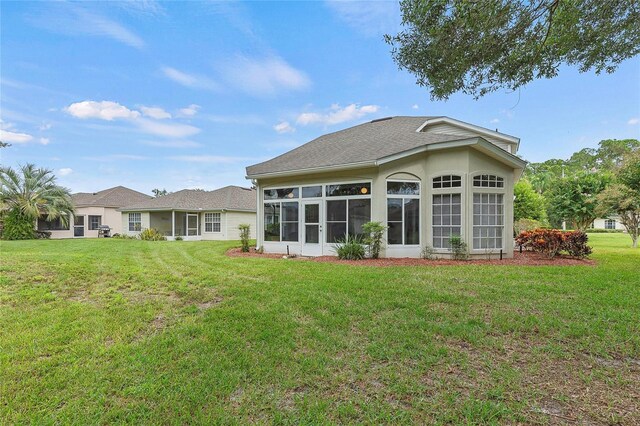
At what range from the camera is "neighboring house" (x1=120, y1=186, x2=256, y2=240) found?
82.3 feet

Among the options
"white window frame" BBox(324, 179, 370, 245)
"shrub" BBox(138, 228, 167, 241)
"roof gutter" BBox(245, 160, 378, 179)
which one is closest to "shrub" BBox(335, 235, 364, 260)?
"white window frame" BBox(324, 179, 370, 245)

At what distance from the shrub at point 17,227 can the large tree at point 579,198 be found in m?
37.9

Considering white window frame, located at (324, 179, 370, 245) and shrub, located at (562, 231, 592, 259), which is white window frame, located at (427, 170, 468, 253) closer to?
white window frame, located at (324, 179, 370, 245)

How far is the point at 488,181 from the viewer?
1080cm

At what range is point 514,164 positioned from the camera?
35.3ft

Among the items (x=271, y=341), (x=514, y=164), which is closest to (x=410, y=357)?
(x=271, y=341)

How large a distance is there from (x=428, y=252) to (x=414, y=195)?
2.04m

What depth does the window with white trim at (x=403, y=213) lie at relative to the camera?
10961 millimetres

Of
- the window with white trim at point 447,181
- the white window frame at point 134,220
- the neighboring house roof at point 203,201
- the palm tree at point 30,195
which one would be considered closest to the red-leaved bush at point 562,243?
the window with white trim at point 447,181

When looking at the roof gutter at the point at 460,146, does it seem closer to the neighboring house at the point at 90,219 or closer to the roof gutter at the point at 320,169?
the roof gutter at the point at 320,169

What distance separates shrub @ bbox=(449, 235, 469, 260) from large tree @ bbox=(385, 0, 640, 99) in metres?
5.07

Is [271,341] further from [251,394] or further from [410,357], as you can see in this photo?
[410,357]

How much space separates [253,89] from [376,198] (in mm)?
10656

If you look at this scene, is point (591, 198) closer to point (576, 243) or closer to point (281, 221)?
point (576, 243)
